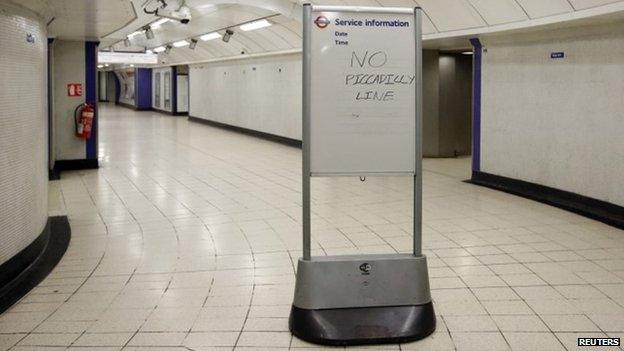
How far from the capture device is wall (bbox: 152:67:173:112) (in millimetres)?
28559

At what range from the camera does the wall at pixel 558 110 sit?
675cm

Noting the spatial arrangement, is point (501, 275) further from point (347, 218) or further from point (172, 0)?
point (172, 0)

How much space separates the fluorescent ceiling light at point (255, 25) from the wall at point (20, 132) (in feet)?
23.3

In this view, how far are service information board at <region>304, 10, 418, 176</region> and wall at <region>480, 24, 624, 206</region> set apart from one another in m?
4.20

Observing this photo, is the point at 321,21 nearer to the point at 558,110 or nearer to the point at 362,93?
the point at 362,93

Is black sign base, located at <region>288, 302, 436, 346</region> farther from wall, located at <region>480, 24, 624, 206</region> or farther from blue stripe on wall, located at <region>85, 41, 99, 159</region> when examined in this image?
blue stripe on wall, located at <region>85, 41, 99, 159</region>

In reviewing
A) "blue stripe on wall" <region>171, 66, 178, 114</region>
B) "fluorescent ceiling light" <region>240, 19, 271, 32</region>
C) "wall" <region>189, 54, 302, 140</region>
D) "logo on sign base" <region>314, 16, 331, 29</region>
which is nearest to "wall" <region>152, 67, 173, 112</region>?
"blue stripe on wall" <region>171, 66, 178, 114</region>

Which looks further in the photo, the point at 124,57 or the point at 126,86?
the point at 126,86

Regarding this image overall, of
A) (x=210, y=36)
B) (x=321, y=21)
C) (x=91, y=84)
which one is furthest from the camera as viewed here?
(x=210, y=36)

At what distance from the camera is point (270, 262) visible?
5035mm

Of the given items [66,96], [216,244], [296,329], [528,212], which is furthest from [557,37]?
[66,96]

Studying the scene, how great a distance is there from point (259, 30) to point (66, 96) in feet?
15.6

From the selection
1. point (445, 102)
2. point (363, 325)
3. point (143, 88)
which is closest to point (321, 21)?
point (363, 325)

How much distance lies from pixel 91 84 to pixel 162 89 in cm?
1967
